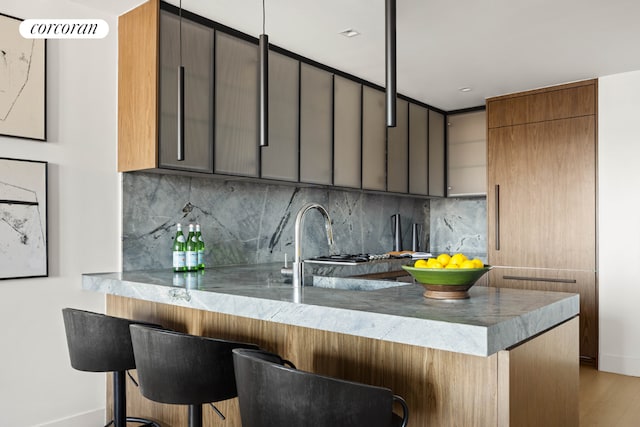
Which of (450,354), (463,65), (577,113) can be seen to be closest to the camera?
(450,354)

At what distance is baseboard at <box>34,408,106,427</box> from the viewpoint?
270cm

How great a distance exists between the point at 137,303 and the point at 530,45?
3028 mm

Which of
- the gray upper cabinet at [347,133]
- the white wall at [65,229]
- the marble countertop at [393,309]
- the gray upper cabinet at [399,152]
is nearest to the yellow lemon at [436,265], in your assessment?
the marble countertop at [393,309]

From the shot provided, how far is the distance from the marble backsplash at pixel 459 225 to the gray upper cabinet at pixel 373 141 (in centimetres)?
137

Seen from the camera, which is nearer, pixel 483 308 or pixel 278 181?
pixel 483 308

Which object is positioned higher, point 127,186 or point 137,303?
point 127,186

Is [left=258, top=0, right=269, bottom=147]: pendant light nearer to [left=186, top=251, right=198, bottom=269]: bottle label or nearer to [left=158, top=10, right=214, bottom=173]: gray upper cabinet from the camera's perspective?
[left=158, top=10, right=214, bottom=173]: gray upper cabinet

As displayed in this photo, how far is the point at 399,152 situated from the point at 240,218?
1811 mm

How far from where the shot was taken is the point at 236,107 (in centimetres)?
326

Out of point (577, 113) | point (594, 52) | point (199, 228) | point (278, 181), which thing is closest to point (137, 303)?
point (199, 228)

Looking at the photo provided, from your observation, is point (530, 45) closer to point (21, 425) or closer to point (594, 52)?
point (594, 52)

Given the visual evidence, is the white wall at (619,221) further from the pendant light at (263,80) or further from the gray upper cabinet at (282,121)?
the pendant light at (263,80)

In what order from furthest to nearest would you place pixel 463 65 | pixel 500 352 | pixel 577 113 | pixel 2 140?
1. pixel 577 113
2. pixel 463 65
3. pixel 2 140
4. pixel 500 352

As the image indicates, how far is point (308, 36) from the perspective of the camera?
3.34 meters
